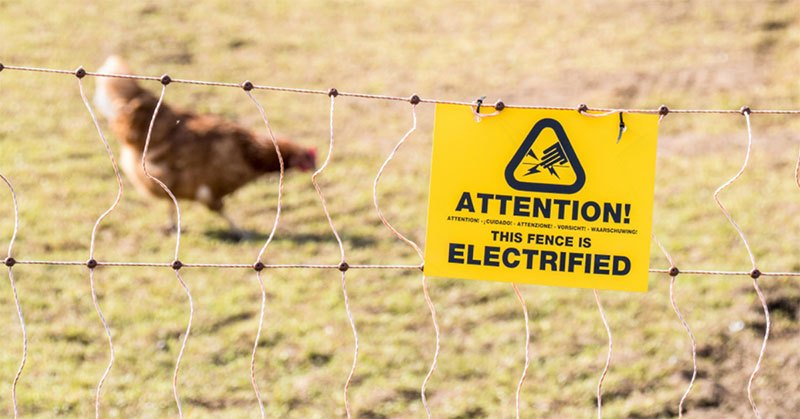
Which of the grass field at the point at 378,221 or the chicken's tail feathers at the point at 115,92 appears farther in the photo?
the chicken's tail feathers at the point at 115,92

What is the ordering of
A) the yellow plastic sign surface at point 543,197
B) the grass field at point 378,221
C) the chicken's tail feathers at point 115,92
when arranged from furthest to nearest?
the chicken's tail feathers at point 115,92, the grass field at point 378,221, the yellow plastic sign surface at point 543,197

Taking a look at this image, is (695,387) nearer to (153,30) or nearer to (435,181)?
(435,181)

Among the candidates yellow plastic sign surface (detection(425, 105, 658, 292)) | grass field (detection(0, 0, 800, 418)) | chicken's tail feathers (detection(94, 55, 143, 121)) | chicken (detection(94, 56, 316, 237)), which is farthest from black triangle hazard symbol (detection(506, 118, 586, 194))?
chicken's tail feathers (detection(94, 55, 143, 121))

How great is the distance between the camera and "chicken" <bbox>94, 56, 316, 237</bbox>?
21.1 ft

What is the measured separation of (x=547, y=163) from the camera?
2.57 m

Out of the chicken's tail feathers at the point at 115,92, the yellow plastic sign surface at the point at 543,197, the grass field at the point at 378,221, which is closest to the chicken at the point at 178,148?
the chicken's tail feathers at the point at 115,92

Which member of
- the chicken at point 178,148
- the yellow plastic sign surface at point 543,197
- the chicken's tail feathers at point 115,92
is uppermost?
the chicken's tail feathers at point 115,92

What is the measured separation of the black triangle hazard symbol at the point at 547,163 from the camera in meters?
2.56

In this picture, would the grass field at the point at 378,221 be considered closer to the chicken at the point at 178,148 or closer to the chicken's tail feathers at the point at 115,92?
the chicken at the point at 178,148

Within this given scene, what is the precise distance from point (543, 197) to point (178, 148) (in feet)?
14.2

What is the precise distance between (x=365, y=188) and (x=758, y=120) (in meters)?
3.52

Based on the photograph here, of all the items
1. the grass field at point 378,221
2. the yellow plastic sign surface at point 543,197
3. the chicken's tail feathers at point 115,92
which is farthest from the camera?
the chicken's tail feathers at point 115,92

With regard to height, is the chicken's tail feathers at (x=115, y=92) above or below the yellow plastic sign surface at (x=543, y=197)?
above

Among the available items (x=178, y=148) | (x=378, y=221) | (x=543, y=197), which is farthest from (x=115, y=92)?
(x=543, y=197)
